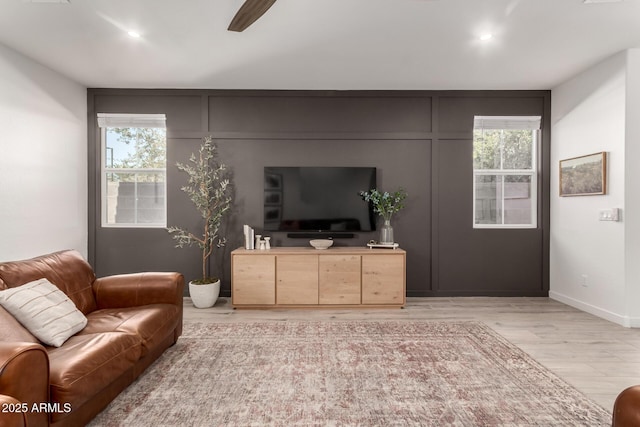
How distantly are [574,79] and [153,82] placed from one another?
5.08 m

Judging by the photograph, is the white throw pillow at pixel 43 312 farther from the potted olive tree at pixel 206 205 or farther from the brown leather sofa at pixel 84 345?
the potted olive tree at pixel 206 205

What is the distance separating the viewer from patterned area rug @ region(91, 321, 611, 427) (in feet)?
6.27

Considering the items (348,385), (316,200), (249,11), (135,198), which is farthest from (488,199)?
(135,198)

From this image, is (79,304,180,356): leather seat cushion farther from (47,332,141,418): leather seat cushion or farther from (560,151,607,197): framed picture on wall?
(560,151,607,197): framed picture on wall

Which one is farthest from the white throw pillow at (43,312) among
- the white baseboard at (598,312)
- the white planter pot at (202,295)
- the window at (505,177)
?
the white baseboard at (598,312)

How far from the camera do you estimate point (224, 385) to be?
2252 mm

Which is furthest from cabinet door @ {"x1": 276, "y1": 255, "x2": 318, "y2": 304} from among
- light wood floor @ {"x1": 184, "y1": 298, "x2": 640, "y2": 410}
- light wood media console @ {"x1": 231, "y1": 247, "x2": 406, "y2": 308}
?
light wood floor @ {"x1": 184, "y1": 298, "x2": 640, "y2": 410}

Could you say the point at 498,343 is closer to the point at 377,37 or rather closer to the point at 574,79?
the point at 377,37

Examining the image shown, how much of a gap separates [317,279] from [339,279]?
0.84 feet

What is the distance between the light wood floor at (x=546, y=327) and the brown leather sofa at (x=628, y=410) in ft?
3.21

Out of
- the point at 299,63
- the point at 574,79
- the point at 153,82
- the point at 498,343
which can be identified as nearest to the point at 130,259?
the point at 153,82

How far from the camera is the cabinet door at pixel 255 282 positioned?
395 centimetres

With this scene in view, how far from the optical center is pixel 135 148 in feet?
14.9

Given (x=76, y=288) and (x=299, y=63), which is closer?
(x=76, y=288)
